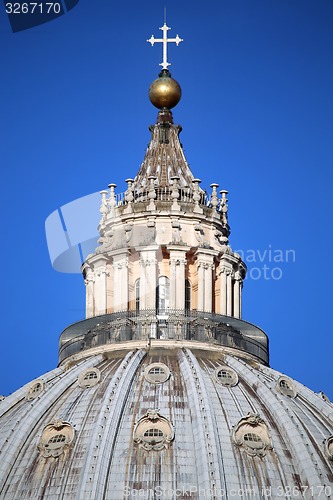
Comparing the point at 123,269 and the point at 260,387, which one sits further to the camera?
the point at 123,269

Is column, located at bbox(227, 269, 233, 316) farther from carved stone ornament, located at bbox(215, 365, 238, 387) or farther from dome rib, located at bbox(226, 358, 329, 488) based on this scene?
carved stone ornament, located at bbox(215, 365, 238, 387)

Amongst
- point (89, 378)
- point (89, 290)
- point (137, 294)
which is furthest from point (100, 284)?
point (89, 378)

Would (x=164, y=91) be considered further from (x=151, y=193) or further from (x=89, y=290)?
(x=89, y=290)

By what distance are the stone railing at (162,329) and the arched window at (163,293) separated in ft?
4.15

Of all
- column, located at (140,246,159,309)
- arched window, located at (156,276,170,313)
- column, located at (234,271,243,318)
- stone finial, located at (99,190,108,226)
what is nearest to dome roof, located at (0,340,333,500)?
column, located at (140,246,159,309)

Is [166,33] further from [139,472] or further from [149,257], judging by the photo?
[139,472]

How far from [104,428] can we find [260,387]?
832cm

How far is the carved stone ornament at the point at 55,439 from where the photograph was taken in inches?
3514

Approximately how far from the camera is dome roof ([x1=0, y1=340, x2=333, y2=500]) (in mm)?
87312

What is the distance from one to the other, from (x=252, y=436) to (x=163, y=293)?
1219 centimetres

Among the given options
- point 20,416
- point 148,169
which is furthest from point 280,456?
point 148,169

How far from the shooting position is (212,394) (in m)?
91.8

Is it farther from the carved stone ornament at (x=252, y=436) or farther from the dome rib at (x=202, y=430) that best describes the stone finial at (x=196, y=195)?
the carved stone ornament at (x=252, y=436)

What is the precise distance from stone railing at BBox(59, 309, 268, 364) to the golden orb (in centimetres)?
1327
